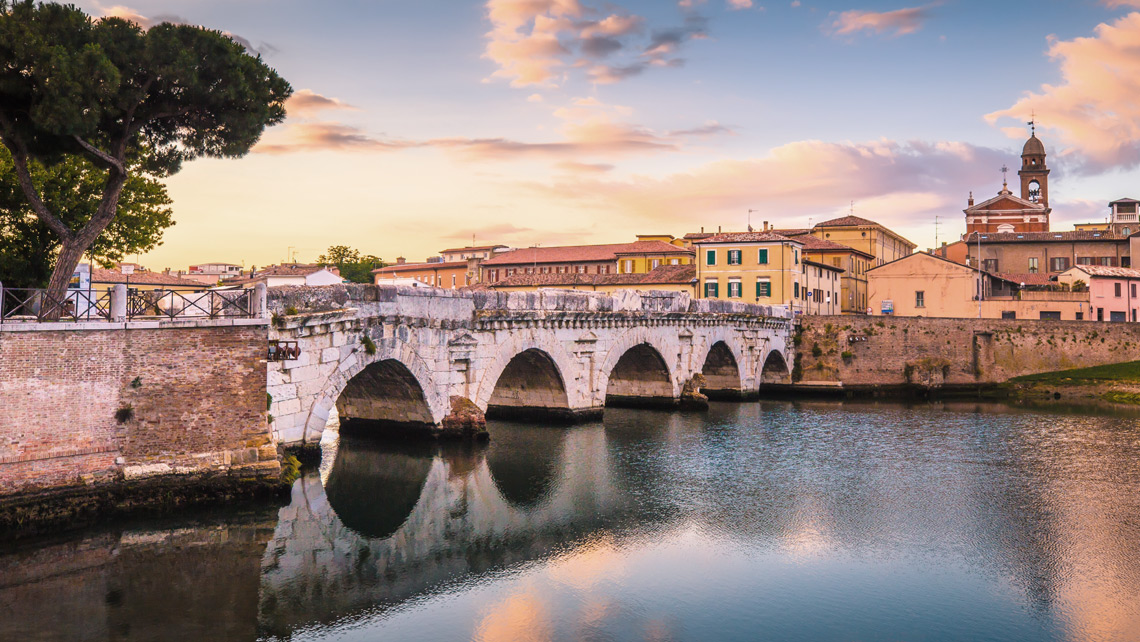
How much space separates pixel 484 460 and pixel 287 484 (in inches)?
315

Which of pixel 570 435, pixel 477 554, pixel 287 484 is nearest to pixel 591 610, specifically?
pixel 477 554

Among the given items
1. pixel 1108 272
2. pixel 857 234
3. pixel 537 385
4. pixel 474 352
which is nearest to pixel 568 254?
pixel 857 234

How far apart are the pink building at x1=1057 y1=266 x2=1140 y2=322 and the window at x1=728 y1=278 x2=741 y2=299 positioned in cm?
2361

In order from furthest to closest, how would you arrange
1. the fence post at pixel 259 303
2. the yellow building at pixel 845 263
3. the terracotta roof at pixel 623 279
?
the yellow building at pixel 845 263, the terracotta roof at pixel 623 279, the fence post at pixel 259 303

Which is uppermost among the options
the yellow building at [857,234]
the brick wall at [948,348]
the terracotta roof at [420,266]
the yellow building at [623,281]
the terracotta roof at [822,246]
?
the yellow building at [857,234]

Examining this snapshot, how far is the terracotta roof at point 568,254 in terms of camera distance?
251 feet

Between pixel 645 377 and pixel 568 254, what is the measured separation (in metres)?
43.3

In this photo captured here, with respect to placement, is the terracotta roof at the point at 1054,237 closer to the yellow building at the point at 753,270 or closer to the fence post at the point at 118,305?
the yellow building at the point at 753,270

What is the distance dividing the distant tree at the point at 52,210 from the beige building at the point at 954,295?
49434 mm

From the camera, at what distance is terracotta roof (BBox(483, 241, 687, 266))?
7644 cm

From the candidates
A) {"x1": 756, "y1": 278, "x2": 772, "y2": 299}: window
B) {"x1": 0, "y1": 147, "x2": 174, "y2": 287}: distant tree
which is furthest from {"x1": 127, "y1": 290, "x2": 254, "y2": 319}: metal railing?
{"x1": 756, "y1": 278, "x2": 772, "y2": 299}: window

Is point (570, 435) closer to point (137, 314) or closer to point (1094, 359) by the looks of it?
point (137, 314)

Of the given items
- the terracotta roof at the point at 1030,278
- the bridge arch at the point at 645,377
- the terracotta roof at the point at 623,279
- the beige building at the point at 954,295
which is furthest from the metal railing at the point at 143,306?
the terracotta roof at the point at 1030,278

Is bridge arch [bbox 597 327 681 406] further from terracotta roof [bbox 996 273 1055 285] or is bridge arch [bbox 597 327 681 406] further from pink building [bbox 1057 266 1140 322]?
terracotta roof [bbox 996 273 1055 285]
